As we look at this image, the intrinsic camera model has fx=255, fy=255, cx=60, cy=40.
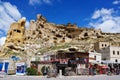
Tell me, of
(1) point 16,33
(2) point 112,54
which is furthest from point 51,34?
(2) point 112,54

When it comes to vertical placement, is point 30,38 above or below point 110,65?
above

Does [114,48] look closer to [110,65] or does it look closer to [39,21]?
[110,65]

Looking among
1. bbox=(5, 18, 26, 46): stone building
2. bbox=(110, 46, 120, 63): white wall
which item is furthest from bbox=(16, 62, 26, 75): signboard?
bbox=(5, 18, 26, 46): stone building

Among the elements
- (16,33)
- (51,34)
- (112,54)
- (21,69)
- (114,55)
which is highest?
→ (51,34)

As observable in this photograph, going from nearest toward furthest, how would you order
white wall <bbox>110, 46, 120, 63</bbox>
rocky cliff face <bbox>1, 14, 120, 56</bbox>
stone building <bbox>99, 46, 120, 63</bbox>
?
stone building <bbox>99, 46, 120, 63</bbox>
white wall <bbox>110, 46, 120, 63</bbox>
rocky cliff face <bbox>1, 14, 120, 56</bbox>

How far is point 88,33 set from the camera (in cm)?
13412

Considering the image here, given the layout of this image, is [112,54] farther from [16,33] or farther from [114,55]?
[16,33]

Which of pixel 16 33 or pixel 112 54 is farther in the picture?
pixel 16 33

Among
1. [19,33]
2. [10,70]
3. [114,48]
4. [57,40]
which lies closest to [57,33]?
[57,40]

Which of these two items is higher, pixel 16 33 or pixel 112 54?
pixel 16 33

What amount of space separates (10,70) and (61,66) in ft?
36.0

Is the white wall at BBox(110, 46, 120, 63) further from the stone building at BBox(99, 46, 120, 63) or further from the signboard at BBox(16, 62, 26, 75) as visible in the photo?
the signboard at BBox(16, 62, 26, 75)

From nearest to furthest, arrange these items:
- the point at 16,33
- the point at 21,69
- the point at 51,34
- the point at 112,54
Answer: the point at 21,69, the point at 112,54, the point at 16,33, the point at 51,34

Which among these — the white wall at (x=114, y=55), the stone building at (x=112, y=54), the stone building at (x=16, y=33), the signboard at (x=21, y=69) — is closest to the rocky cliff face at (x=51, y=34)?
the stone building at (x=16, y=33)
